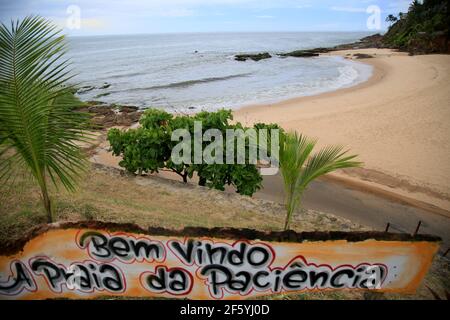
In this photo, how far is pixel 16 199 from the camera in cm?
689

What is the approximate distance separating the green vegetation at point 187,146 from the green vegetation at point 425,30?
4686 cm

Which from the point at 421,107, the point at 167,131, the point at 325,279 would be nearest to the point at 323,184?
the point at 167,131

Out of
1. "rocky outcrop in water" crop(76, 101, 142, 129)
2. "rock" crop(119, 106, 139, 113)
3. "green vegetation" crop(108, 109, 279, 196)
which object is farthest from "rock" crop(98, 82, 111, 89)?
"green vegetation" crop(108, 109, 279, 196)

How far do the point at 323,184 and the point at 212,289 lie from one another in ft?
24.7

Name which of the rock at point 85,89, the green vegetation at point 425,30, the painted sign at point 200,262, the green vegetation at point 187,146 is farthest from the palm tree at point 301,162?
the green vegetation at point 425,30

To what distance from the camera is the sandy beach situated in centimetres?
1051

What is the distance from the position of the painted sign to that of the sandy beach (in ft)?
22.3

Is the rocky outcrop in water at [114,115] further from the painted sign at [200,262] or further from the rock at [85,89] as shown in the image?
the painted sign at [200,262]

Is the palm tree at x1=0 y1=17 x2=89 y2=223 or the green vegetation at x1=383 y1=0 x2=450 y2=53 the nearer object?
the palm tree at x1=0 y1=17 x2=89 y2=223

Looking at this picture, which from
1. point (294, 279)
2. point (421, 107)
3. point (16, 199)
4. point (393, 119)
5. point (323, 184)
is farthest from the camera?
point (421, 107)

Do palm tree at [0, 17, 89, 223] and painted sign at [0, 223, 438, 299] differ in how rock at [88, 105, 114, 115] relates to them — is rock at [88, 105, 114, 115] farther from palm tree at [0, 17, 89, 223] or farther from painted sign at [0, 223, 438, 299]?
painted sign at [0, 223, 438, 299]

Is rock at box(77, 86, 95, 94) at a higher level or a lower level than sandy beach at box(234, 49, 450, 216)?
higher

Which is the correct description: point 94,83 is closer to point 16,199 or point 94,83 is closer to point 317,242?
point 16,199

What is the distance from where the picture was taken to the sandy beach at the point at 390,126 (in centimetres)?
1051
